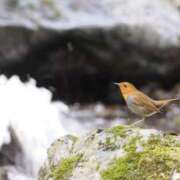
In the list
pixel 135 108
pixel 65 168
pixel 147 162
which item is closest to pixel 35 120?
pixel 135 108

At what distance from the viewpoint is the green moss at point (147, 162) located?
15.7 ft

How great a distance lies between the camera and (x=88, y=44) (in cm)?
1241

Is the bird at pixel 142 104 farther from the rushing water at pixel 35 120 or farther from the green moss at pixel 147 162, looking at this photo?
the rushing water at pixel 35 120

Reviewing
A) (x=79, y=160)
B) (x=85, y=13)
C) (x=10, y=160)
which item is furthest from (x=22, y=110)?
(x=79, y=160)

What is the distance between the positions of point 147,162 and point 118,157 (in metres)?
0.24

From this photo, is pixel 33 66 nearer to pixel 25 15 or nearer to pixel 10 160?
pixel 25 15

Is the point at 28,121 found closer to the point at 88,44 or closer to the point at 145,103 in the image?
the point at 88,44

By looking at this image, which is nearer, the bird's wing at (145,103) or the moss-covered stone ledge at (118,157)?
the moss-covered stone ledge at (118,157)

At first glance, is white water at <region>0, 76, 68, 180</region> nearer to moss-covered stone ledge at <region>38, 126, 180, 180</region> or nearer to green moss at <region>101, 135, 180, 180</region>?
moss-covered stone ledge at <region>38, 126, 180, 180</region>

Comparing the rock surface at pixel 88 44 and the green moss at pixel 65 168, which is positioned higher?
the green moss at pixel 65 168

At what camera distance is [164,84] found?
1312 cm

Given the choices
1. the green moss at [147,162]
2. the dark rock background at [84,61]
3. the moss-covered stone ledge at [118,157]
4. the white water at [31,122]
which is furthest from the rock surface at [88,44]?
the green moss at [147,162]

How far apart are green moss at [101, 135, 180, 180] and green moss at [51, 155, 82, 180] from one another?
0.97 feet

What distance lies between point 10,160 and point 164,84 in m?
4.76
